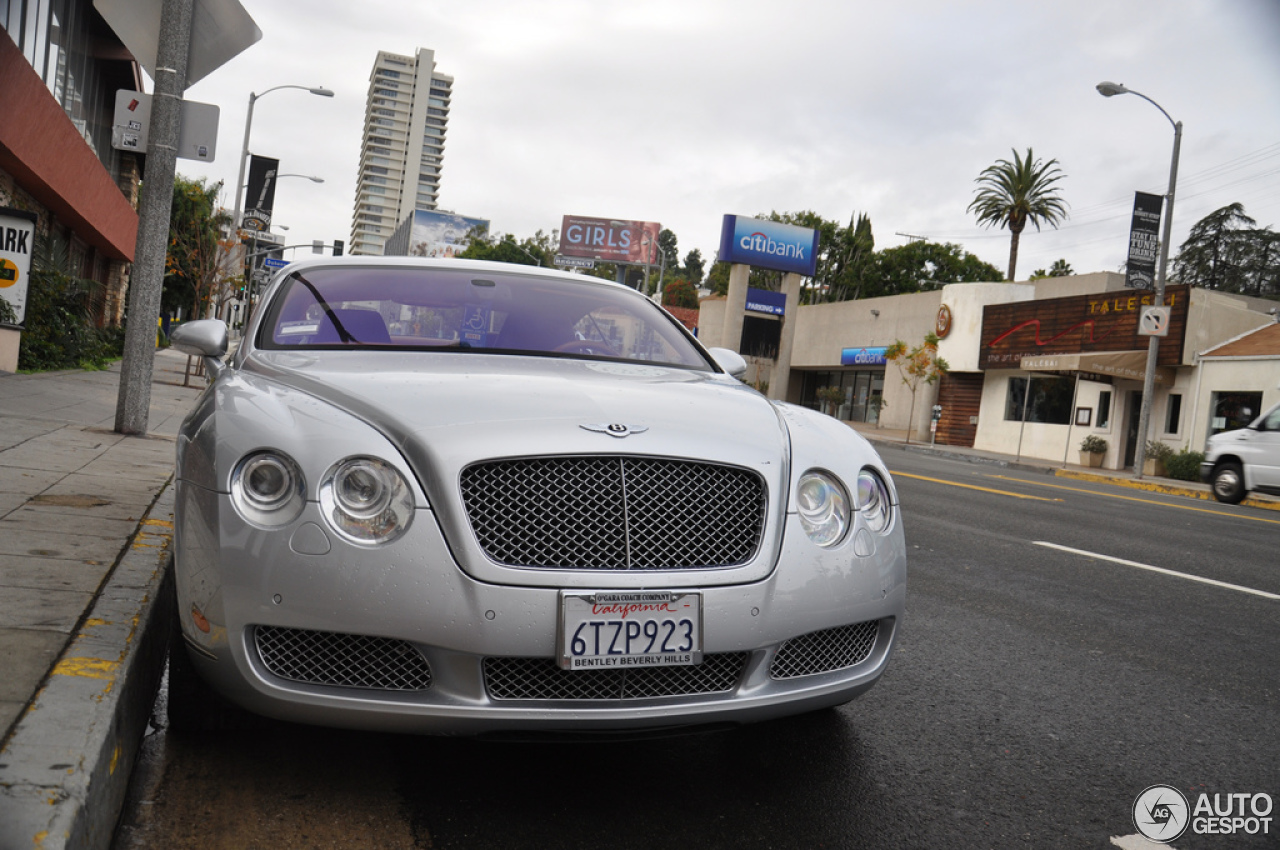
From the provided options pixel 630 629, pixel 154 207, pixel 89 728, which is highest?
pixel 154 207

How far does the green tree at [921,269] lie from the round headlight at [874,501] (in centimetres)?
7359

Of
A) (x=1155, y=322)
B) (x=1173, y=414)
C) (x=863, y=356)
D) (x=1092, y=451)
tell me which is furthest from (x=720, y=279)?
(x=1155, y=322)

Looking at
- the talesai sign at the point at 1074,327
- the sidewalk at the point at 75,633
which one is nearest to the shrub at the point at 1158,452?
the talesai sign at the point at 1074,327

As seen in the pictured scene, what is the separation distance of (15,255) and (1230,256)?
65.5 metres

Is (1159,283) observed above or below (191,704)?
above

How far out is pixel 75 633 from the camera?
2.83 m

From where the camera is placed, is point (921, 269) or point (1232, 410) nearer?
point (1232, 410)

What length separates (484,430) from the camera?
2.57 meters

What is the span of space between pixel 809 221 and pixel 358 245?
129826mm

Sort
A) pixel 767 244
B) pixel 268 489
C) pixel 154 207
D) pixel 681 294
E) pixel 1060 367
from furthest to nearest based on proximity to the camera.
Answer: pixel 681 294, pixel 767 244, pixel 1060 367, pixel 154 207, pixel 268 489

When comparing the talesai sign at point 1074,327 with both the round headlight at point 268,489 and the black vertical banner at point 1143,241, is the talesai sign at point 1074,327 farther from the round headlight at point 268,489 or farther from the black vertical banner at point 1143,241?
the round headlight at point 268,489

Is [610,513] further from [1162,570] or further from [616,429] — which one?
[1162,570]

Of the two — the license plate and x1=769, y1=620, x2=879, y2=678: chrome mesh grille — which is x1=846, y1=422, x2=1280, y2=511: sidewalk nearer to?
x1=769, y1=620, x2=879, y2=678: chrome mesh grille

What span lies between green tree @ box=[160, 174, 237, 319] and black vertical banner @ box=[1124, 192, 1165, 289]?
20.3m
